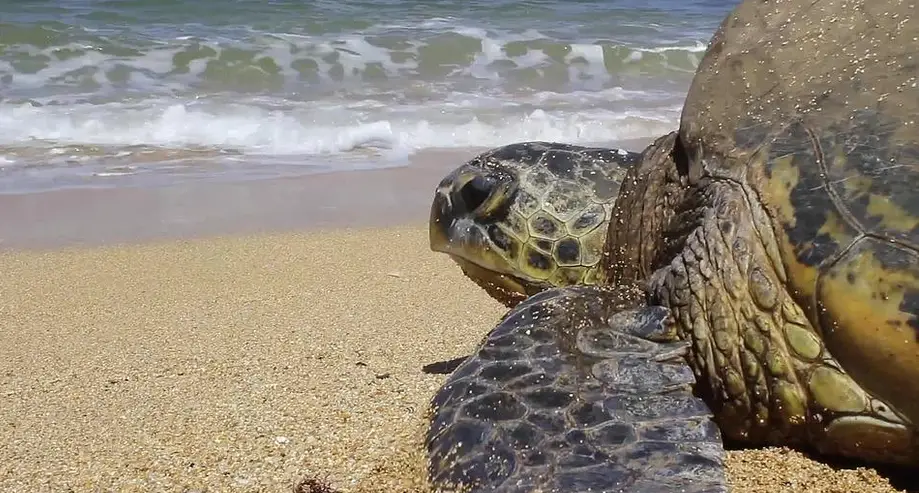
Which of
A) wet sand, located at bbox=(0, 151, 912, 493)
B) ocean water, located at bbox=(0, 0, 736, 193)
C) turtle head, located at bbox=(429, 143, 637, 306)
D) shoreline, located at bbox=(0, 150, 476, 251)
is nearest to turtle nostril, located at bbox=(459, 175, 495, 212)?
turtle head, located at bbox=(429, 143, 637, 306)

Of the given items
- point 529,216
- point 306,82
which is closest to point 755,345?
point 529,216

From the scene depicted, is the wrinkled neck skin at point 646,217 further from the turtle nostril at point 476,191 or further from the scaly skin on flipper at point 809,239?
the turtle nostril at point 476,191

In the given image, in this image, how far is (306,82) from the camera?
372 inches

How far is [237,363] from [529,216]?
3.62ft

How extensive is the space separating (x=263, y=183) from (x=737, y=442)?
15.0 ft

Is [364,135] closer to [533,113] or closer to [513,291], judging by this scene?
[533,113]

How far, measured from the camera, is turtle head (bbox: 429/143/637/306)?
275 centimetres

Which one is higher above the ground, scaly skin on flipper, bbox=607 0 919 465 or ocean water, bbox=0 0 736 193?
scaly skin on flipper, bbox=607 0 919 465

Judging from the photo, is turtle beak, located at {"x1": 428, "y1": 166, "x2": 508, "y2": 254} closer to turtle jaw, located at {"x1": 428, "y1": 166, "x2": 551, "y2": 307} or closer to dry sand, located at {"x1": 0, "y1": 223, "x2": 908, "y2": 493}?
turtle jaw, located at {"x1": 428, "y1": 166, "x2": 551, "y2": 307}

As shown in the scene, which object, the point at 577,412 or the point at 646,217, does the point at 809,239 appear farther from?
the point at 646,217

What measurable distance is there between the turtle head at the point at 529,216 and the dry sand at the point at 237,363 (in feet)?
1.32

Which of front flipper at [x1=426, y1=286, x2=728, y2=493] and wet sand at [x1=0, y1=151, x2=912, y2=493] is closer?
front flipper at [x1=426, y1=286, x2=728, y2=493]

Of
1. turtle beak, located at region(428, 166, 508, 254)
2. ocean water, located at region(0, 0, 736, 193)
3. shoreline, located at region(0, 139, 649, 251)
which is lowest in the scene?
shoreline, located at region(0, 139, 649, 251)

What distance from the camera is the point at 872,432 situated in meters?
1.83
